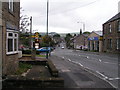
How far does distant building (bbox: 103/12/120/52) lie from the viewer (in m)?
34.1

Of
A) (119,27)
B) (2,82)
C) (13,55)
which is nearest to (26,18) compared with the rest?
(119,27)

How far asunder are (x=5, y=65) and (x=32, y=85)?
7.30 feet

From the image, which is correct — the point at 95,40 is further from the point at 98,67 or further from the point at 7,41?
the point at 7,41

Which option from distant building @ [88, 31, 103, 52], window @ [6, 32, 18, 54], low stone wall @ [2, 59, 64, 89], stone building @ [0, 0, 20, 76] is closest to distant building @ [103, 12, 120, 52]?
distant building @ [88, 31, 103, 52]

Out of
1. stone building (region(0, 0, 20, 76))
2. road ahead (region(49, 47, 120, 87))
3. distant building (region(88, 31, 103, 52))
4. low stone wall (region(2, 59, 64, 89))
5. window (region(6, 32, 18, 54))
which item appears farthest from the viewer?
→ distant building (region(88, 31, 103, 52))

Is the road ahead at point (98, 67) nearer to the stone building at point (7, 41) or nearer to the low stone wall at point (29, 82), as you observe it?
the low stone wall at point (29, 82)

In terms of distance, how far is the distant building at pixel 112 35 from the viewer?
112ft

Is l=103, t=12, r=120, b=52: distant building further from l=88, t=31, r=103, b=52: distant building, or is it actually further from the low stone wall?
the low stone wall

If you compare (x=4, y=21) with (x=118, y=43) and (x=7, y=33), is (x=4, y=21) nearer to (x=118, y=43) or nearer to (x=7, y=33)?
(x=7, y=33)

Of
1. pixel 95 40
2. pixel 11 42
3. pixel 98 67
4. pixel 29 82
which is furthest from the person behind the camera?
pixel 95 40

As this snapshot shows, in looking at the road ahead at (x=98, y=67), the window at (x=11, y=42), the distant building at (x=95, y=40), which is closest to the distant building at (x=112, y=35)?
the distant building at (x=95, y=40)

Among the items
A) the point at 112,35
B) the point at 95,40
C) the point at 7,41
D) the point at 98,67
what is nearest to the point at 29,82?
the point at 7,41

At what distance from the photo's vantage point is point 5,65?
28.3 feet

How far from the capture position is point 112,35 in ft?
121
